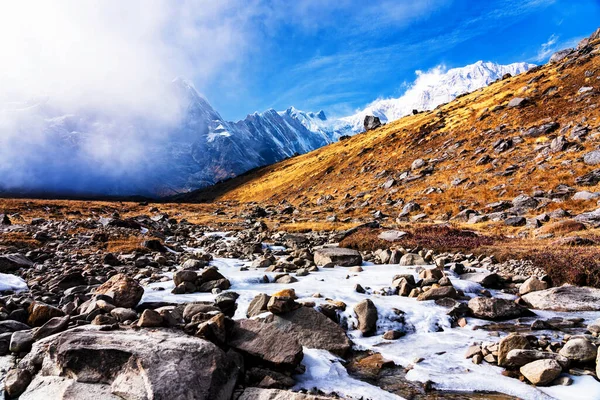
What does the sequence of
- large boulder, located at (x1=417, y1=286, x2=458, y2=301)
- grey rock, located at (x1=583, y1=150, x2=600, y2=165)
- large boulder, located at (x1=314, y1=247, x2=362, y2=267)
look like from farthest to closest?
grey rock, located at (x1=583, y1=150, x2=600, y2=165), large boulder, located at (x1=314, y1=247, x2=362, y2=267), large boulder, located at (x1=417, y1=286, x2=458, y2=301)

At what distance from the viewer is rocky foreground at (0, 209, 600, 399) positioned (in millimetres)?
8008

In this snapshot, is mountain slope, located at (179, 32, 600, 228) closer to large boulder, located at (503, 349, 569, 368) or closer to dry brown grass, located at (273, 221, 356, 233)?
dry brown grass, located at (273, 221, 356, 233)

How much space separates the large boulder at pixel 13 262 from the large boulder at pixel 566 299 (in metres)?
26.0

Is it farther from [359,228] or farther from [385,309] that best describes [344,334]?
[359,228]

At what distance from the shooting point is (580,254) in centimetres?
1767

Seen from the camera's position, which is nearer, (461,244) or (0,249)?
(0,249)

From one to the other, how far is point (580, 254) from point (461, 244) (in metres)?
7.58

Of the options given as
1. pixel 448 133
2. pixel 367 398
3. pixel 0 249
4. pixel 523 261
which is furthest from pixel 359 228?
pixel 448 133

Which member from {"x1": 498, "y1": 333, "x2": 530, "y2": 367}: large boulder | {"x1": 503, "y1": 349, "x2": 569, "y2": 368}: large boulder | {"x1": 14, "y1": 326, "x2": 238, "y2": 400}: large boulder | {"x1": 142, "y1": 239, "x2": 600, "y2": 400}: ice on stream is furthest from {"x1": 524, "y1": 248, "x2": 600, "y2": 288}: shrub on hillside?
{"x1": 14, "y1": 326, "x2": 238, "y2": 400}: large boulder

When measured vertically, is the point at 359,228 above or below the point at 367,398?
above

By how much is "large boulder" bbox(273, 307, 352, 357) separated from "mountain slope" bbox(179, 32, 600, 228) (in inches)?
1105

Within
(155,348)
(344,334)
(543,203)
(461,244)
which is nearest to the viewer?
(155,348)

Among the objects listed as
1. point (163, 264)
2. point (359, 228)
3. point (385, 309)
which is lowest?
point (385, 309)

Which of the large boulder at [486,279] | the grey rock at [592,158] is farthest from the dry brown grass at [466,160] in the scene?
the large boulder at [486,279]
